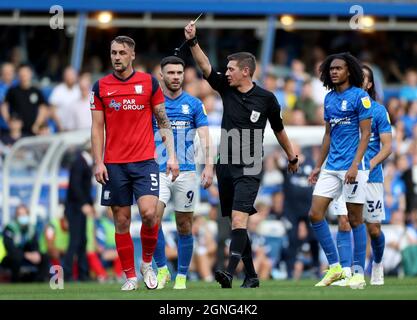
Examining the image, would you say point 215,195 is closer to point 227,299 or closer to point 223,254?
point 223,254

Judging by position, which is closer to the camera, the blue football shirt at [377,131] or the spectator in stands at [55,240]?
the blue football shirt at [377,131]

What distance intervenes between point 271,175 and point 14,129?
16.0ft

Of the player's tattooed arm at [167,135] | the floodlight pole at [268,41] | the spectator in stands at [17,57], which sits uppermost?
the floodlight pole at [268,41]

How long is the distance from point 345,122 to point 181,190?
2.13 meters

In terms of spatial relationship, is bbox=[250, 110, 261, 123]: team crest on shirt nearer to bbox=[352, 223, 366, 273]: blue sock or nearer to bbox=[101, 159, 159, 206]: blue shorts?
bbox=[101, 159, 159, 206]: blue shorts

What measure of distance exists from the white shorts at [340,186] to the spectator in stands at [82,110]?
31.8ft

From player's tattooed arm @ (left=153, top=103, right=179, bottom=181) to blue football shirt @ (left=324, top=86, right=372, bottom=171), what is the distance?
80.0 inches

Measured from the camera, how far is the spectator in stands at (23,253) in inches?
867

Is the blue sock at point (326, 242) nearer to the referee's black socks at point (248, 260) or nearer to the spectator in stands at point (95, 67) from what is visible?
the referee's black socks at point (248, 260)

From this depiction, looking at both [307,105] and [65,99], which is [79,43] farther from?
[307,105]

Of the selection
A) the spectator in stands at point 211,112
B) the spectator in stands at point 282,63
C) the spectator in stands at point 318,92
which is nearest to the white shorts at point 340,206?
the spectator in stands at point 211,112

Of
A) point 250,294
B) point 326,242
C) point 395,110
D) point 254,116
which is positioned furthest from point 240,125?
point 395,110
